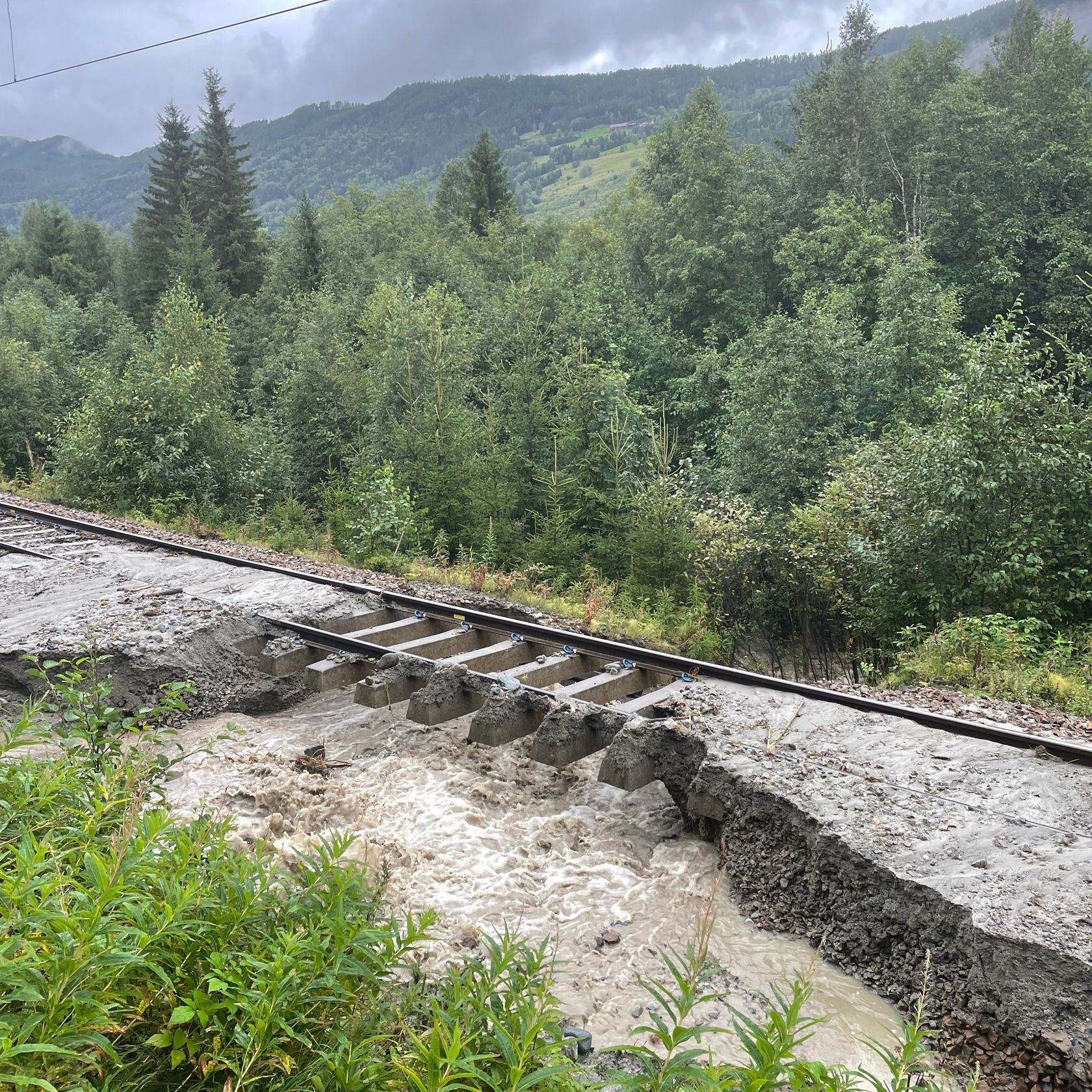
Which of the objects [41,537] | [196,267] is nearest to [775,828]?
[41,537]

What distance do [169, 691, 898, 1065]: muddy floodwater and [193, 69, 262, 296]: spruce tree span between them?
1671 inches

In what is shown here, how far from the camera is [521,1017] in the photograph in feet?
8.98

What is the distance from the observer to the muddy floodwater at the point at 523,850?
12.9 feet

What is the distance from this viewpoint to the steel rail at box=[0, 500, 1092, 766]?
534 cm

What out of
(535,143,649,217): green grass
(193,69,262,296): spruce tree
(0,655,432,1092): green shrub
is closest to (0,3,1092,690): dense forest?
(193,69,262,296): spruce tree

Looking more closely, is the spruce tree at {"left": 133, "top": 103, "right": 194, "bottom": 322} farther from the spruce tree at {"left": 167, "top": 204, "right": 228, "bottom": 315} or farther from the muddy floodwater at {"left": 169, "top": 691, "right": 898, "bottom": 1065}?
the muddy floodwater at {"left": 169, "top": 691, "right": 898, "bottom": 1065}

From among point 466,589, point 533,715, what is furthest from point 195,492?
point 533,715

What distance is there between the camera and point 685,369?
102 feet

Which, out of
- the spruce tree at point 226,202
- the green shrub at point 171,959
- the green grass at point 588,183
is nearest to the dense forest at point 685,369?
the spruce tree at point 226,202

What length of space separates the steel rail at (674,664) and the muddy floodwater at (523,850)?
47.1 inches

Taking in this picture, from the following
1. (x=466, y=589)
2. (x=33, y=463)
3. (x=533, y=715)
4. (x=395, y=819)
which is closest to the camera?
(x=395, y=819)

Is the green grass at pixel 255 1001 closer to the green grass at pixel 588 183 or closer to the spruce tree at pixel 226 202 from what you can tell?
the spruce tree at pixel 226 202

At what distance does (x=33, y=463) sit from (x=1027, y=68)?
39.3 meters

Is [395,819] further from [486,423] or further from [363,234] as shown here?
[363,234]
